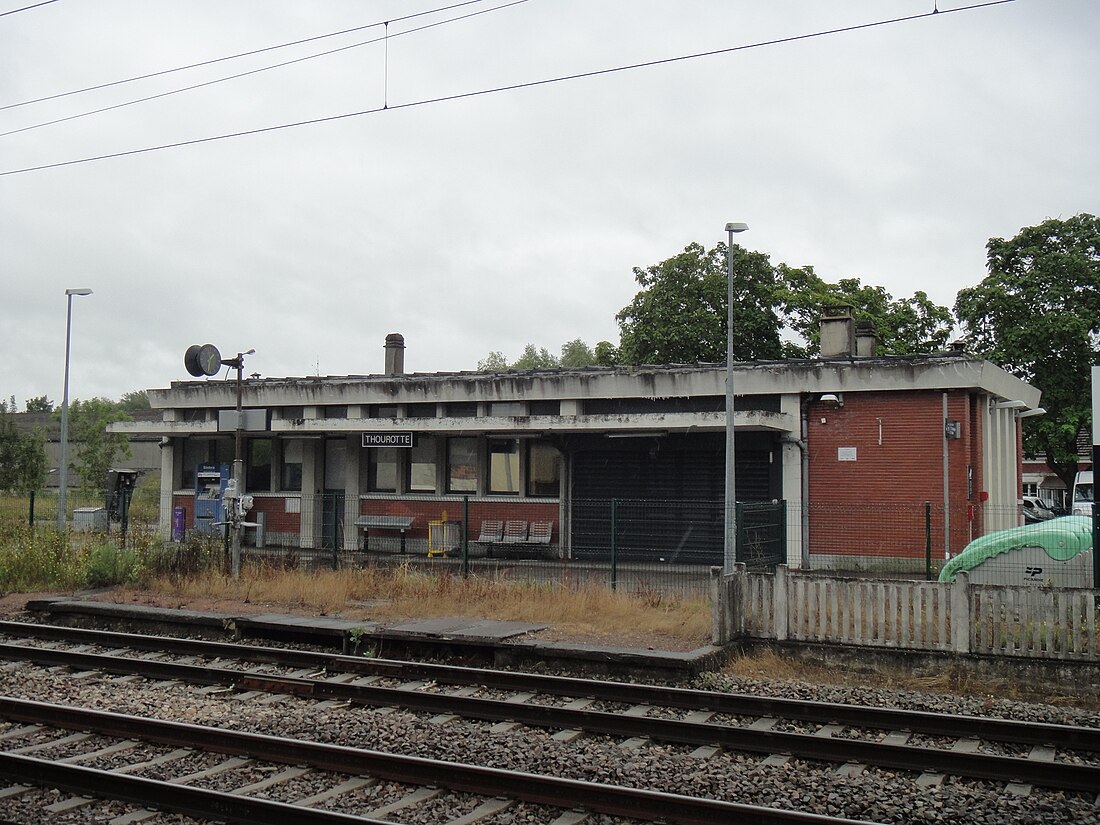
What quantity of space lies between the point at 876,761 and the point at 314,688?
558cm

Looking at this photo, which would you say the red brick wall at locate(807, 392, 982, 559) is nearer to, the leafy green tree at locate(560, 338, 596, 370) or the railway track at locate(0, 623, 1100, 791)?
the railway track at locate(0, 623, 1100, 791)

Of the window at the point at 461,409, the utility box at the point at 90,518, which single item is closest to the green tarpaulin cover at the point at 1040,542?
the window at the point at 461,409

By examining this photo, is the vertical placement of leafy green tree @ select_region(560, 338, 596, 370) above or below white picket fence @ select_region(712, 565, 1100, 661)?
above

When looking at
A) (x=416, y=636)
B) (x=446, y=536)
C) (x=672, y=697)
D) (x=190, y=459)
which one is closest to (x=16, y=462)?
(x=190, y=459)

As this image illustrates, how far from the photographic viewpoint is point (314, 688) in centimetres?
1066

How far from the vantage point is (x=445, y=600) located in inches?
614

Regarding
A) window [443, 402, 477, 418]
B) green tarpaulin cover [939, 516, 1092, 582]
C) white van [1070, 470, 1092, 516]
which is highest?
window [443, 402, 477, 418]

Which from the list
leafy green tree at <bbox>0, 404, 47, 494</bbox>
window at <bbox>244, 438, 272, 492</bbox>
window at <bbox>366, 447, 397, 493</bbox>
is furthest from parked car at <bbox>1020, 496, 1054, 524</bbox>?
leafy green tree at <bbox>0, 404, 47, 494</bbox>

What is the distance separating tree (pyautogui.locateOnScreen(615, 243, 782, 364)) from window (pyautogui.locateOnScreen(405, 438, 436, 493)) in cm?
2299

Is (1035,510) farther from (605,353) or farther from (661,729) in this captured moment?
(661,729)

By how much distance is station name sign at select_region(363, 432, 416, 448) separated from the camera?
26.2 metres

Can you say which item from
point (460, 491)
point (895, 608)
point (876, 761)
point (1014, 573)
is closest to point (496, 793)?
point (876, 761)

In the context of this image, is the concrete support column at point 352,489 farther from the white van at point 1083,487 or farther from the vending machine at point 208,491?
the white van at point 1083,487

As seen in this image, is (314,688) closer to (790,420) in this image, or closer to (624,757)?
(624,757)
